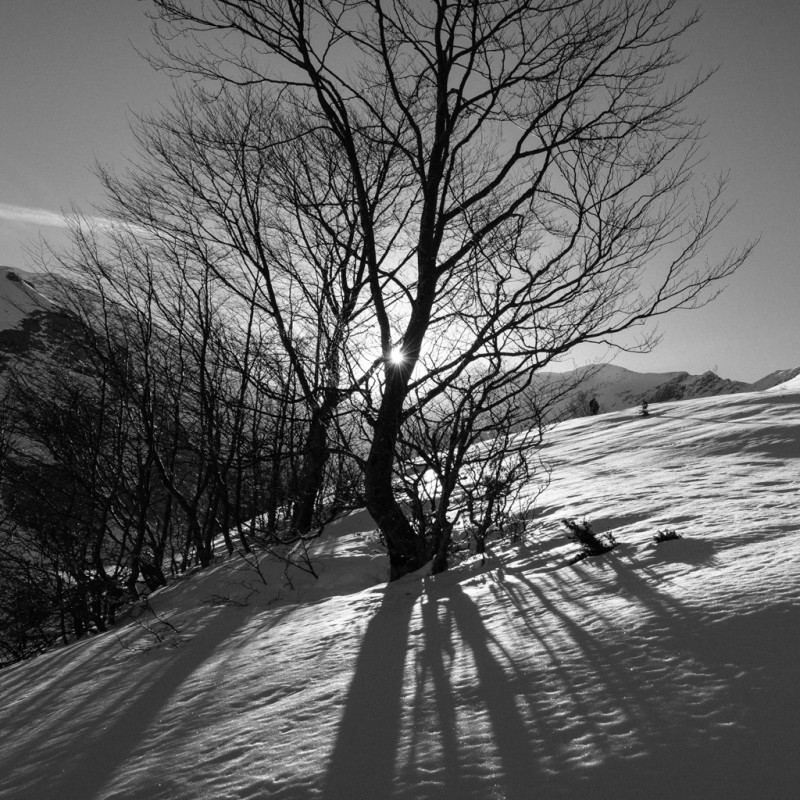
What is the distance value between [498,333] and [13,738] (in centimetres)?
373

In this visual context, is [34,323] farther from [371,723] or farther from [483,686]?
[483,686]

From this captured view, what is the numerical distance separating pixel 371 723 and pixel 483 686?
14.1 inches

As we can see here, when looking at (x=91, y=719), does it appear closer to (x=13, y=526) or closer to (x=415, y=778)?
(x=415, y=778)

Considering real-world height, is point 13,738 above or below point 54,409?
below

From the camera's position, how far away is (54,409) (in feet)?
25.0

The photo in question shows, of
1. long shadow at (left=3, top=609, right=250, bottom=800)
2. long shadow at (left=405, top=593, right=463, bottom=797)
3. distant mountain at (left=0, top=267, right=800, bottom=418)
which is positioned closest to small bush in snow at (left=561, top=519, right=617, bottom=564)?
long shadow at (left=405, top=593, right=463, bottom=797)

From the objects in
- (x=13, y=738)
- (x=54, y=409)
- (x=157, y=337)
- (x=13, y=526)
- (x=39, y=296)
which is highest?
(x=39, y=296)

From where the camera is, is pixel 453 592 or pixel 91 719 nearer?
pixel 91 719

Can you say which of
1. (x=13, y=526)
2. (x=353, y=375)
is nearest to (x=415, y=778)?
(x=353, y=375)

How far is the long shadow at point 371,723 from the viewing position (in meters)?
1.33

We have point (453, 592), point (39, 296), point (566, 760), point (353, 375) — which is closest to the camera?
point (566, 760)

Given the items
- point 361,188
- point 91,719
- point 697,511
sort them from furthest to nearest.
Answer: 1. point 361,188
2. point 697,511
3. point 91,719

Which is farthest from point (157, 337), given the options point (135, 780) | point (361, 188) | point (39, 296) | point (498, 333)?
point (135, 780)

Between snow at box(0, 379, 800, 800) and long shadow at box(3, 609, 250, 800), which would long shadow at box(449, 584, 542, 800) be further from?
long shadow at box(3, 609, 250, 800)
